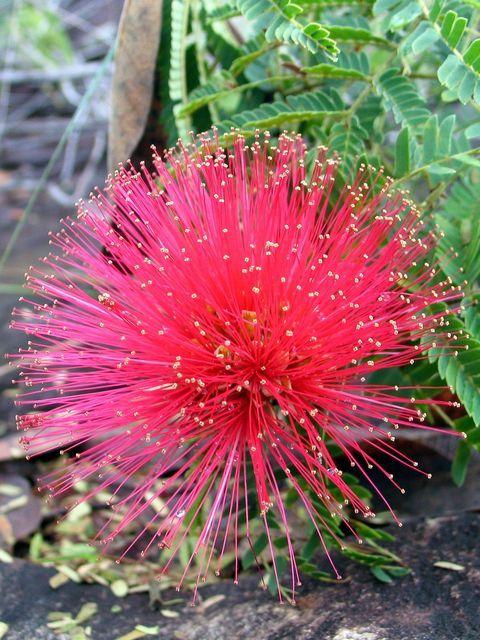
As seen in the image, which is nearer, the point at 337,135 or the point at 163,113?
the point at 337,135

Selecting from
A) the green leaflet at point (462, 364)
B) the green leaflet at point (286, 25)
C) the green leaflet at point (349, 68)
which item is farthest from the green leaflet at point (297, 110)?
the green leaflet at point (462, 364)

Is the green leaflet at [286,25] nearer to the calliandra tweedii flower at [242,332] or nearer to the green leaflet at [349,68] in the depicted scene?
the green leaflet at [349,68]

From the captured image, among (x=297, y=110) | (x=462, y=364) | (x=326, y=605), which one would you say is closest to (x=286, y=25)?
(x=297, y=110)

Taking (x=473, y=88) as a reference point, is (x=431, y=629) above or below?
below

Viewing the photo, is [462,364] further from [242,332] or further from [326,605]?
[326,605]

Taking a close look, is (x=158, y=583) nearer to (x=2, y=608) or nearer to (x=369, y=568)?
(x=2, y=608)

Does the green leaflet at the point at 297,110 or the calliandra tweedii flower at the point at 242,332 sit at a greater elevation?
the green leaflet at the point at 297,110

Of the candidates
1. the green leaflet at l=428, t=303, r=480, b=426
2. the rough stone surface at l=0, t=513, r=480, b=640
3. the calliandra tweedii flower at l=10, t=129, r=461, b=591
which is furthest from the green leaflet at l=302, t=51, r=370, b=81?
the rough stone surface at l=0, t=513, r=480, b=640

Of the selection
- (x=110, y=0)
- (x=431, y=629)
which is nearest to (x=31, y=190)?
(x=110, y=0)

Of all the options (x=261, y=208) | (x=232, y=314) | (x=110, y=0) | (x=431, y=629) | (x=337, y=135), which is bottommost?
(x=431, y=629)
